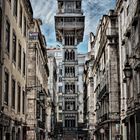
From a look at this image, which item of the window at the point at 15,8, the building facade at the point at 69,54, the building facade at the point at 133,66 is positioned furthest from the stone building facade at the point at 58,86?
the window at the point at 15,8

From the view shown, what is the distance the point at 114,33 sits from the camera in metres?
45.8

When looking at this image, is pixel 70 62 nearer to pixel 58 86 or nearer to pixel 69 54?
pixel 69 54

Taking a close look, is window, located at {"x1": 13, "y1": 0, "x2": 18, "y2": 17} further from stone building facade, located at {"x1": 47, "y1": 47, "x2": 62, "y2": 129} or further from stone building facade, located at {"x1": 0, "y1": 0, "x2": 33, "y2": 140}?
stone building facade, located at {"x1": 47, "y1": 47, "x2": 62, "y2": 129}

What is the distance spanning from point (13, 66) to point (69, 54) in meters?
131

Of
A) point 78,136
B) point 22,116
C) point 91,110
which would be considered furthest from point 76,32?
point 22,116

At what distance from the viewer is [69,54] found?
16025cm

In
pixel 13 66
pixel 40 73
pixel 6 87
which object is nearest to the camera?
pixel 6 87

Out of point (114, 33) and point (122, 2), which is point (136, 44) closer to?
point (122, 2)

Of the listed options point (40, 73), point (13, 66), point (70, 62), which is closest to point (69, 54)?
point (70, 62)

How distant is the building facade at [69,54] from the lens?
14775 centimetres

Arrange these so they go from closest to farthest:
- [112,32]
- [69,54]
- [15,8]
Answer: [15,8], [112,32], [69,54]

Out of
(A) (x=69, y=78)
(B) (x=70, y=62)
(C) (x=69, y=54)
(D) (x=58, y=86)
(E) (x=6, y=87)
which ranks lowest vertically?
(E) (x=6, y=87)

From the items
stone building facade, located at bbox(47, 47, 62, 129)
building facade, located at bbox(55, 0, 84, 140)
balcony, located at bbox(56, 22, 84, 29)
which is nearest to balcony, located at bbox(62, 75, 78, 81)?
building facade, located at bbox(55, 0, 84, 140)

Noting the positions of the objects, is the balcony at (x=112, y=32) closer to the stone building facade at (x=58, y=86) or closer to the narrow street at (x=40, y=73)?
the narrow street at (x=40, y=73)
